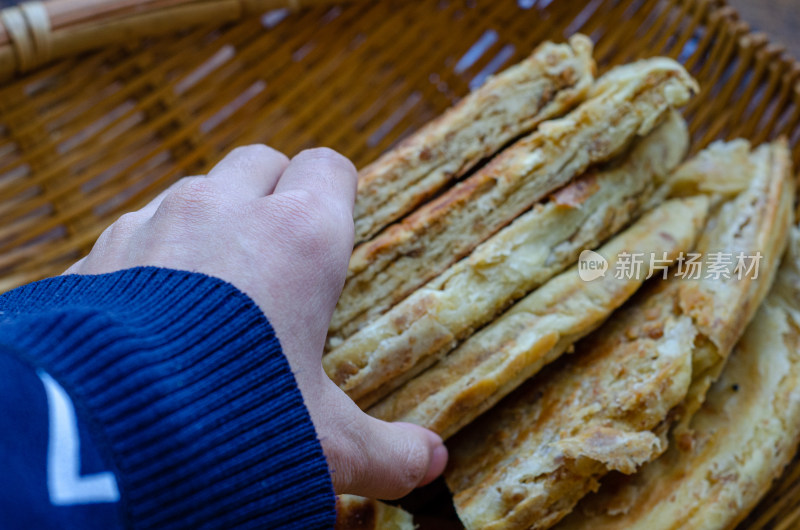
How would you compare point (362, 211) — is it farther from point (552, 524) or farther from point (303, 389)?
point (552, 524)

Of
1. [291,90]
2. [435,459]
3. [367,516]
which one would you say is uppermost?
[291,90]

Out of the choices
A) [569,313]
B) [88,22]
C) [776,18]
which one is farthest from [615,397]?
[776,18]

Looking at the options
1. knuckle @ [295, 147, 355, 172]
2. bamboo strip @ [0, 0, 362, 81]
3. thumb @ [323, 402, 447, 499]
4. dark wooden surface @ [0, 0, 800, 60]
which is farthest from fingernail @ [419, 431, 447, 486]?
dark wooden surface @ [0, 0, 800, 60]

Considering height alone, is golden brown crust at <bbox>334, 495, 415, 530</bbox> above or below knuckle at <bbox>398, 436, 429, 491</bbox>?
below

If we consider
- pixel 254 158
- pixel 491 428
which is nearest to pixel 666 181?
pixel 491 428

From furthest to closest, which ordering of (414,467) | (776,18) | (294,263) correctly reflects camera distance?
(776,18) < (414,467) < (294,263)

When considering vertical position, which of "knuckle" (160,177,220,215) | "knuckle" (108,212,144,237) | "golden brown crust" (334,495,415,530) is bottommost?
"golden brown crust" (334,495,415,530)

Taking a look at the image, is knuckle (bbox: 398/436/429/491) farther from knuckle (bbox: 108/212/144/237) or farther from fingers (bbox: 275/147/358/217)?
knuckle (bbox: 108/212/144/237)

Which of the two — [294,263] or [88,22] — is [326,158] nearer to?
[294,263]
